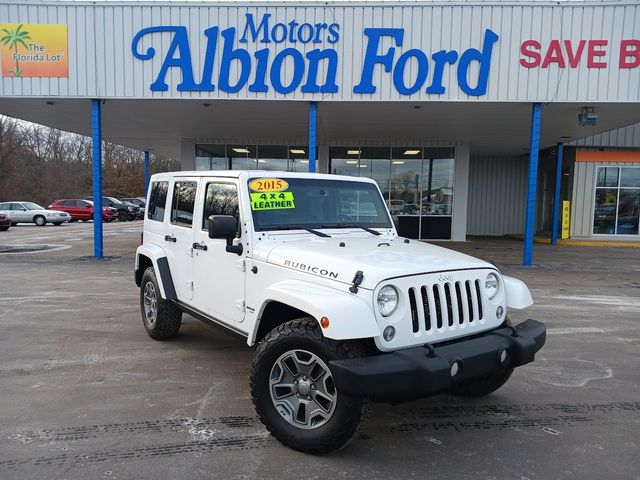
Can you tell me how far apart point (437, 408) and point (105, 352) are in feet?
11.9

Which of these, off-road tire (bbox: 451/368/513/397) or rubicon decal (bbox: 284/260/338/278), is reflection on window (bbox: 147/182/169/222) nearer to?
rubicon decal (bbox: 284/260/338/278)

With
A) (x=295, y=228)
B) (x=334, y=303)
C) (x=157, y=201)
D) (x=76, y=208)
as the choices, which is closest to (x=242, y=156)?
(x=157, y=201)

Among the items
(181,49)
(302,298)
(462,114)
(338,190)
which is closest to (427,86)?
(462,114)

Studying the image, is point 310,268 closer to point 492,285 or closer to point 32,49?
point 492,285

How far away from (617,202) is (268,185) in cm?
2136

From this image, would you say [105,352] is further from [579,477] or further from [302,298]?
[579,477]

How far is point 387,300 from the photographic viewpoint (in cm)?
324

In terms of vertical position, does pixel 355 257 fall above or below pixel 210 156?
below

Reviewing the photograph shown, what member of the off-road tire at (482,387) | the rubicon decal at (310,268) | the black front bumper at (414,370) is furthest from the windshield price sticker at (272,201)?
the off-road tire at (482,387)

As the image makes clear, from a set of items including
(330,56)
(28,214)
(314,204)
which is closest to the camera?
(314,204)

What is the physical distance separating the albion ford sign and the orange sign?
1.84 metres

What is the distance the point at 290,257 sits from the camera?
3.75 meters

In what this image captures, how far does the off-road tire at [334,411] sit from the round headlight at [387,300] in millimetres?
286

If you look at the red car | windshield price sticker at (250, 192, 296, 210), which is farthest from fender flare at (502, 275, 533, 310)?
the red car
